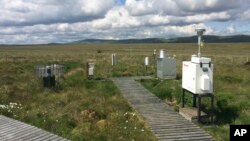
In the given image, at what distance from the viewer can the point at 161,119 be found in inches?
837

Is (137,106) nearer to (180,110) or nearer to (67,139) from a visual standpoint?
(180,110)

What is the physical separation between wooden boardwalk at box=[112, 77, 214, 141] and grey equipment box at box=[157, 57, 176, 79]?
5.13 meters

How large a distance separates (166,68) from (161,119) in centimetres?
1326

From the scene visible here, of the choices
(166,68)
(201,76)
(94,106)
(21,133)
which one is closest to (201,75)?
(201,76)

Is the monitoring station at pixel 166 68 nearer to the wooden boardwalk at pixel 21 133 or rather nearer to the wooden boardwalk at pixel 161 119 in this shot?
the wooden boardwalk at pixel 161 119

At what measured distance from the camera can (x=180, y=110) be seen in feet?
74.3

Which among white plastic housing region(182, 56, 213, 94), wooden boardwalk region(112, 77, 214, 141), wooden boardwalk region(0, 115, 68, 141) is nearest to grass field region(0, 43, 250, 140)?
wooden boardwalk region(112, 77, 214, 141)

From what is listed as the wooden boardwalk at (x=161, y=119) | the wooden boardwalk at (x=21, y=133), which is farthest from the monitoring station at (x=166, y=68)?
the wooden boardwalk at (x=21, y=133)

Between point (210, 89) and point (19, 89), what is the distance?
1536 cm

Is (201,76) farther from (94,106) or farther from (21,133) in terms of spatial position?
(21,133)

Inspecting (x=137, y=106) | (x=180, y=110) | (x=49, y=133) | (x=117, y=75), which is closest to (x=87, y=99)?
(x=137, y=106)

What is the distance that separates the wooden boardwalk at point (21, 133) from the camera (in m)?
17.0

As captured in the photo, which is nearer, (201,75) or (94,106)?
(201,75)

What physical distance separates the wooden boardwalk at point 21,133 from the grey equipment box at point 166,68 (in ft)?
54.7
